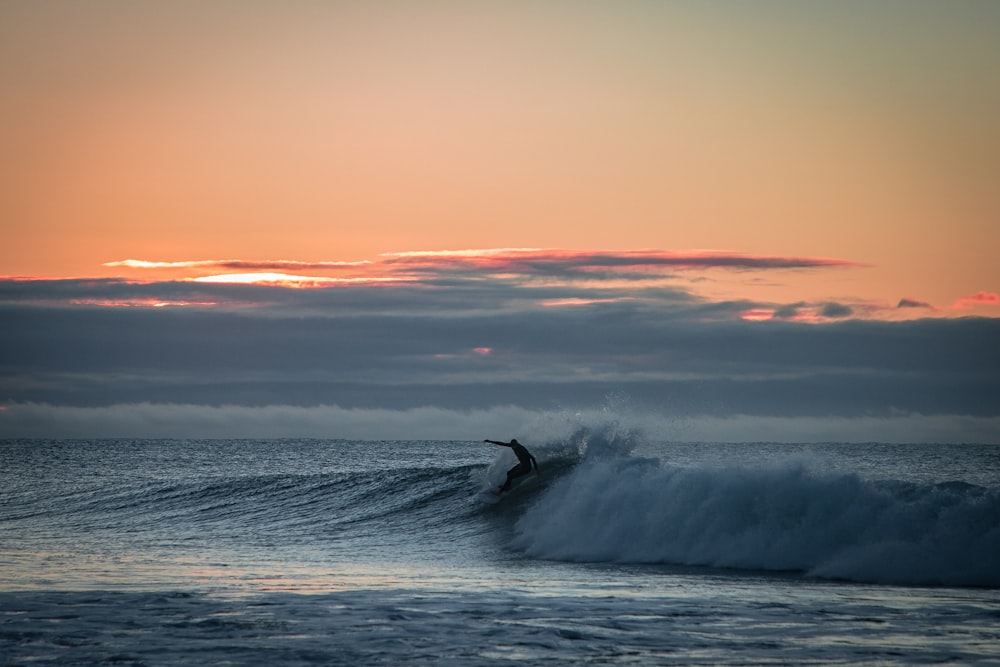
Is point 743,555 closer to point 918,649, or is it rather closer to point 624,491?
point 624,491

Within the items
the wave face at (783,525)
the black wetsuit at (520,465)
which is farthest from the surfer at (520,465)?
the wave face at (783,525)

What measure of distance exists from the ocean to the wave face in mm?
42

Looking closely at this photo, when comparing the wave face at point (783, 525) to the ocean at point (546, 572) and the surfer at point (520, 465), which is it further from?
the surfer at point (520, 465)

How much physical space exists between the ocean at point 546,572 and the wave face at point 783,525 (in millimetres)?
42

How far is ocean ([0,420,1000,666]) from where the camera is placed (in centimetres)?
1020

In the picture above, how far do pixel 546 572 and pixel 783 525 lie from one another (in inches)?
183

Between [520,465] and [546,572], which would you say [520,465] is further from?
[546,572]

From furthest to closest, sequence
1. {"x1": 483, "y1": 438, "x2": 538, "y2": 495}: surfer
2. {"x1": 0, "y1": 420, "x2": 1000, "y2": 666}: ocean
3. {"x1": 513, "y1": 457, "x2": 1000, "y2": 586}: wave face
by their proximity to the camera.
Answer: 1. {"x1": 483, "y1": 438, "x2": 538, "y2": 495}: surfer
2. {"x1": 513, "y1": 457, "x2": 1000, "y2": 586}: wave face
3. {"x1": 0, "y1": 420, "x2": 1000, "y2": 666}: ocean

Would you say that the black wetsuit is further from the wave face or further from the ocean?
the wave face

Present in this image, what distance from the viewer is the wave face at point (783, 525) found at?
1576 cm

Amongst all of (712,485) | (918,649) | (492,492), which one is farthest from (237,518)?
(918,649)

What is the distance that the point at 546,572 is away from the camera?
53.7 ft

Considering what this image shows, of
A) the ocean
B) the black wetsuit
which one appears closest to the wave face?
the ocean

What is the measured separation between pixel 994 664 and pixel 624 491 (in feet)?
38.7
